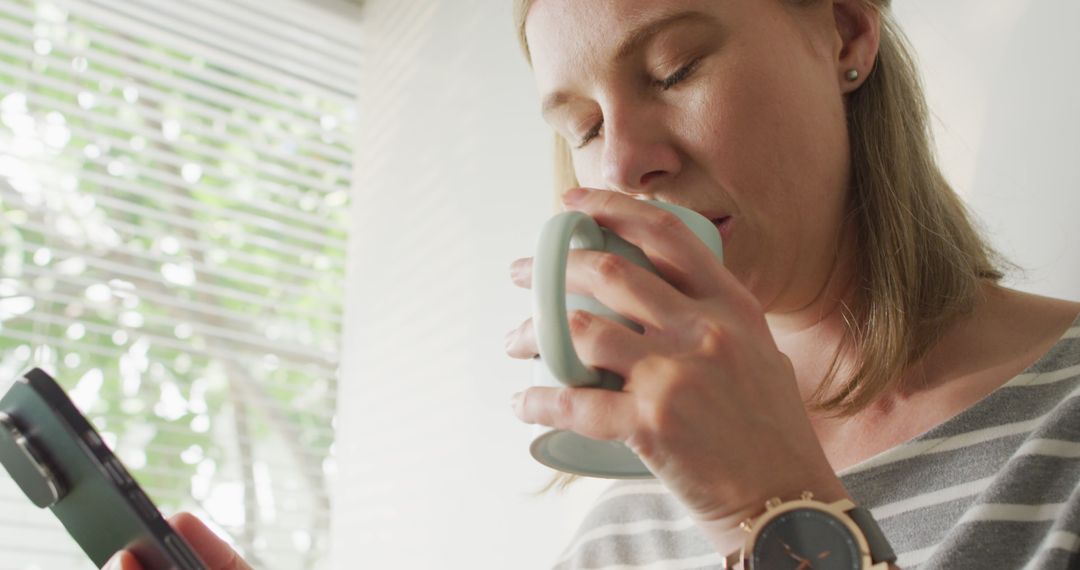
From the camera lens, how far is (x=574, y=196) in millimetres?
719

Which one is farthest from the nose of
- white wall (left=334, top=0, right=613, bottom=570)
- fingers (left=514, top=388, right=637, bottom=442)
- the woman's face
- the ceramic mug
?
white wall (left=334, top=0, right=613, bottom=570)

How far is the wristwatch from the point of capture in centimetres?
66

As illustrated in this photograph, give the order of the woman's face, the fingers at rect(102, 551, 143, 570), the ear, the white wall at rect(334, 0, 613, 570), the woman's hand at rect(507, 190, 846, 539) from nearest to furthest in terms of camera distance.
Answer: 1. the woman's hand at rect(507, 190, 846, 539)
2. the fingers at rect(102, 551, 143, 570)
3. the woman's face
4. the ear
5. the white wall at rect(334, 0, 613, 570)

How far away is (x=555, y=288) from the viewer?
0.64 meters

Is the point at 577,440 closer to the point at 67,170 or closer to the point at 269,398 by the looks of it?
the point at 67,170

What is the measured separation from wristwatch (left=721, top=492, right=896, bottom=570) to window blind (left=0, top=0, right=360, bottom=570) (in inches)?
68.0

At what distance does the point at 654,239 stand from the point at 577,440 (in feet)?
0.52

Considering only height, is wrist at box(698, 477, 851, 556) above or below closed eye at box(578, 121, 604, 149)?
below

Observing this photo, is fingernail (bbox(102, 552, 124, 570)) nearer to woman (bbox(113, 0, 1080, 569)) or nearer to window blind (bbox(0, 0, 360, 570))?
woman (bbox(113, 0, 1080, 569))

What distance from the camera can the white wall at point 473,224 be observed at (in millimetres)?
1095

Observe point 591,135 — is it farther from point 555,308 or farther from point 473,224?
point 473,224

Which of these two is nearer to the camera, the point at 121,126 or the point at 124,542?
the point at 124,542

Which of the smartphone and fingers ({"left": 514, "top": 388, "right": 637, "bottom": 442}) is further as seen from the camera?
the smartphone

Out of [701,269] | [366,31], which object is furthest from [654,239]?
[366,31]
